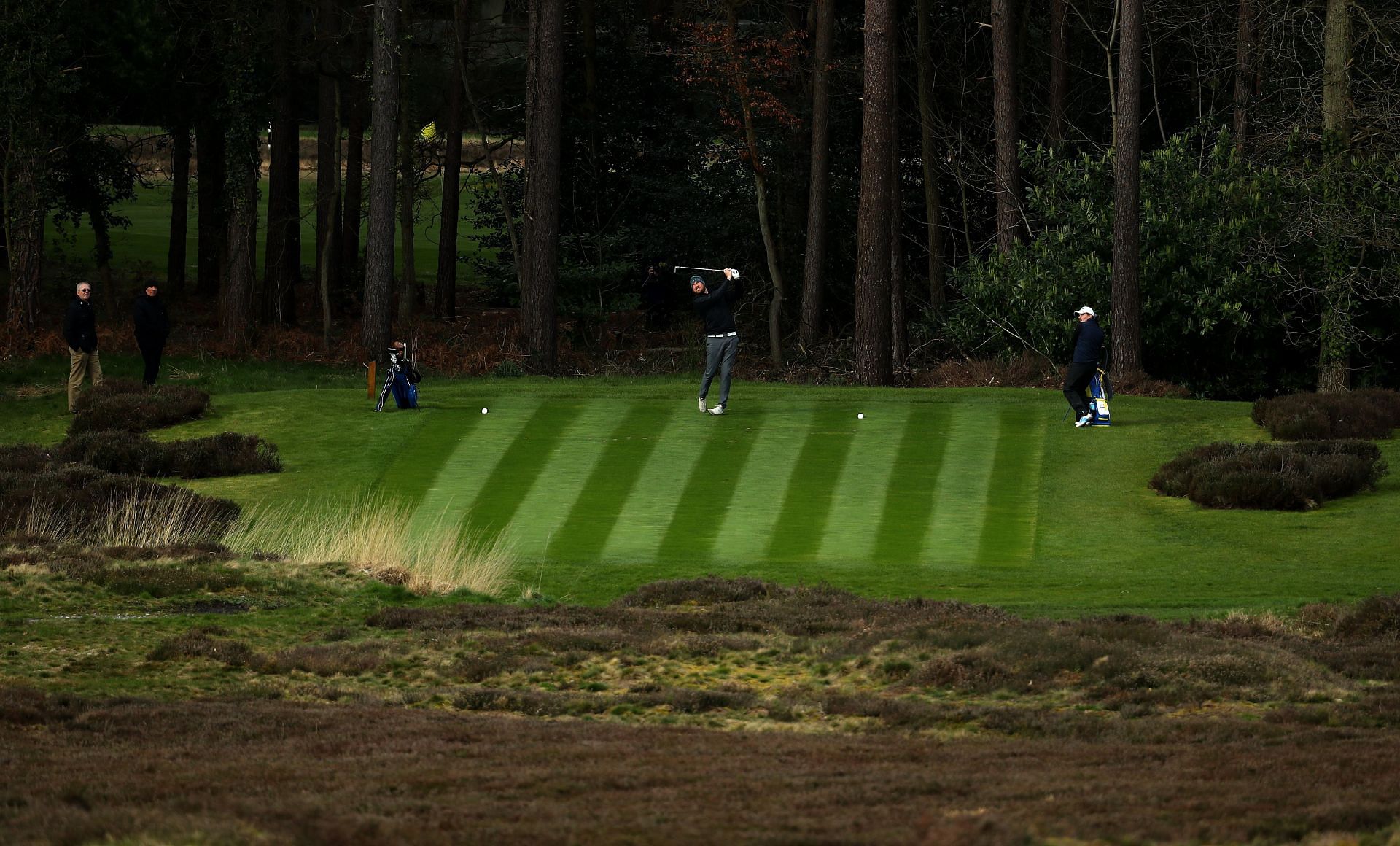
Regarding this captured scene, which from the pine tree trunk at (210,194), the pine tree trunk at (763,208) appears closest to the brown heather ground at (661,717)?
the pine tree trunk at (763,208)

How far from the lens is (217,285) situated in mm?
51156

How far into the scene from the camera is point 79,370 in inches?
1083

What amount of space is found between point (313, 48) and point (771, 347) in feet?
43.6

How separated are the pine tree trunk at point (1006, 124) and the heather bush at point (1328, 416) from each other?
513 inches

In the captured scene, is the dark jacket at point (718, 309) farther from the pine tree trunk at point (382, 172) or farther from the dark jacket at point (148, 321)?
the pine tree trunk at point (382, 172)

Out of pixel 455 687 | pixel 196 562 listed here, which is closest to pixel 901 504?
pixel 196 562

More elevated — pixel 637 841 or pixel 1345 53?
pixel 1345 53

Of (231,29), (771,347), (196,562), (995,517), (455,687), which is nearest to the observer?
(455,687)

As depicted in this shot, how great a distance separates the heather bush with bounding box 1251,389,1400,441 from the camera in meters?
24.2

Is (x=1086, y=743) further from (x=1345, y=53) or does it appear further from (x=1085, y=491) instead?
Answer: (x=1345, y=53)

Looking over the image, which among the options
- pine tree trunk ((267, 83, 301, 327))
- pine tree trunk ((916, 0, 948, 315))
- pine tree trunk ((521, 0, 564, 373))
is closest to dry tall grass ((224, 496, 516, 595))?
pine tree trunk ((521, 0, 564, 373))

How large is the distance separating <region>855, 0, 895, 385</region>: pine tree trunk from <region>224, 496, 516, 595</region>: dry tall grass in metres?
15.5

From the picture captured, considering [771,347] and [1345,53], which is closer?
[1345,53]

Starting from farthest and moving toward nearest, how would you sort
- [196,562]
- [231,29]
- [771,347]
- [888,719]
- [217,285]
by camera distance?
1. [217,285]
2. [771,347]
3. [231,29]
4. [196,562]
5. [888,719]
